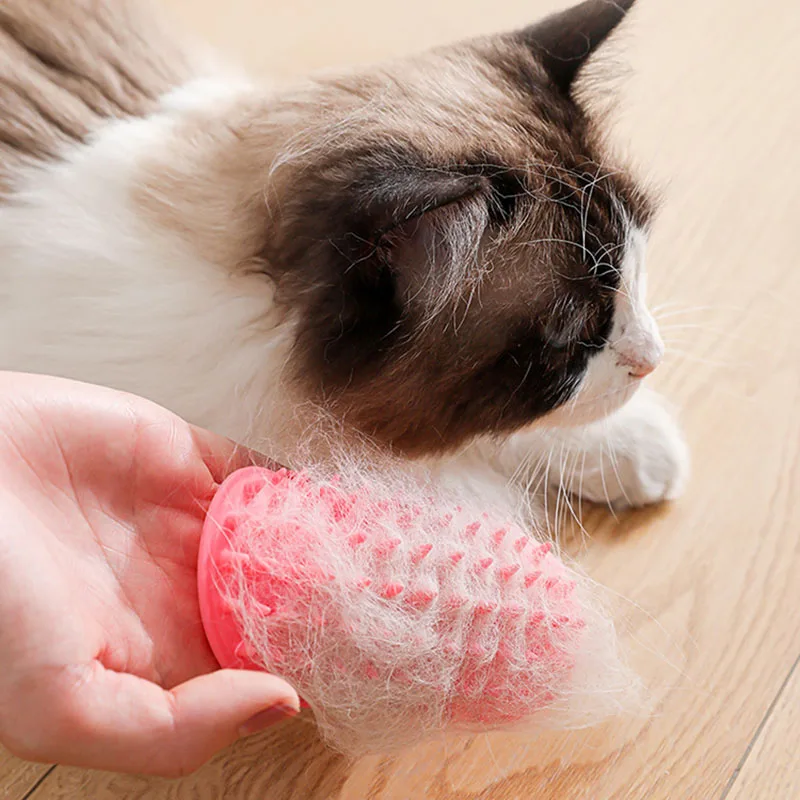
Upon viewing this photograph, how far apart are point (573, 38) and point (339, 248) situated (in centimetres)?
37

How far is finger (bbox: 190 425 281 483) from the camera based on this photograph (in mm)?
917

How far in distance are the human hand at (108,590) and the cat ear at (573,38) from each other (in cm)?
50

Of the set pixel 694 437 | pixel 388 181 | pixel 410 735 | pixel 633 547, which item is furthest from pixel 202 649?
pixel 694 437

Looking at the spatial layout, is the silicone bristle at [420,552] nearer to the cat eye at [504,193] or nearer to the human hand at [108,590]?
the human hand at [108,590]

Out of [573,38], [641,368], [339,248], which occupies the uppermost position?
[573,38]

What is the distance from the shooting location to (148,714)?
27.8 inches

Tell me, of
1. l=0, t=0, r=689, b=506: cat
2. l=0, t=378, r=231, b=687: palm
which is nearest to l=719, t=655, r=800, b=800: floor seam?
l=0, t=0, r=689, b=506: cat

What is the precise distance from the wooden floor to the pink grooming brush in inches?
6.1

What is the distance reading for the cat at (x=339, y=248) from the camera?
851mm

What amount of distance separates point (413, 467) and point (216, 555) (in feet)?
0.80

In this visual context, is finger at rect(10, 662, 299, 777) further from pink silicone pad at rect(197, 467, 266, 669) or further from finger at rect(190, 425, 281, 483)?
finger at rect(190, 425, 281, 483)

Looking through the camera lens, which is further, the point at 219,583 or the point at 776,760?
the point at 776,760

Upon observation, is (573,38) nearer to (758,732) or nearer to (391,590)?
(391,590)

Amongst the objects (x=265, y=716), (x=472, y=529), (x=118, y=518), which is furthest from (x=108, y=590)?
(x=472, y=529)
